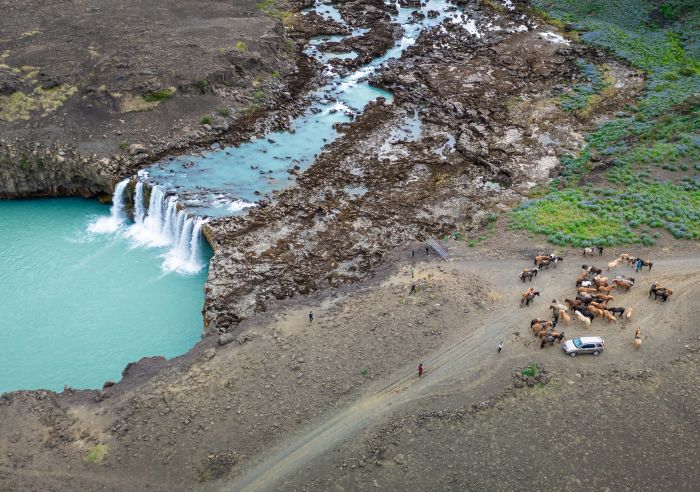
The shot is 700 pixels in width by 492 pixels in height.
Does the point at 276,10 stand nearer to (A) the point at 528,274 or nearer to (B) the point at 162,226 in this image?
(B) the point at 162,226

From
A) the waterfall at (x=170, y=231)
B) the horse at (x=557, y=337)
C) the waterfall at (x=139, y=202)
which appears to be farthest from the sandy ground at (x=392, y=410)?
the waterfall at (x=139, y=202)

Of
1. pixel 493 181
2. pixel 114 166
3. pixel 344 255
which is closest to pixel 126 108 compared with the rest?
pixel 114 166

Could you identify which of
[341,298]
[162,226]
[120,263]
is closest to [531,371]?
[341,298]

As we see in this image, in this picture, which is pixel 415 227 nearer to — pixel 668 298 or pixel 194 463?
pixel 668 298

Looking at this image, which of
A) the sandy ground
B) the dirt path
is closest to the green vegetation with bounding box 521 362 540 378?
the sandy ground

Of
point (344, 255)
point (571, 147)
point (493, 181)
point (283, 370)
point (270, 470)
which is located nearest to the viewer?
point (270, 470)

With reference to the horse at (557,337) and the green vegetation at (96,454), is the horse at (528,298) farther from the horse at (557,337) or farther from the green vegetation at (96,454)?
the green vegetation at (96,454)
